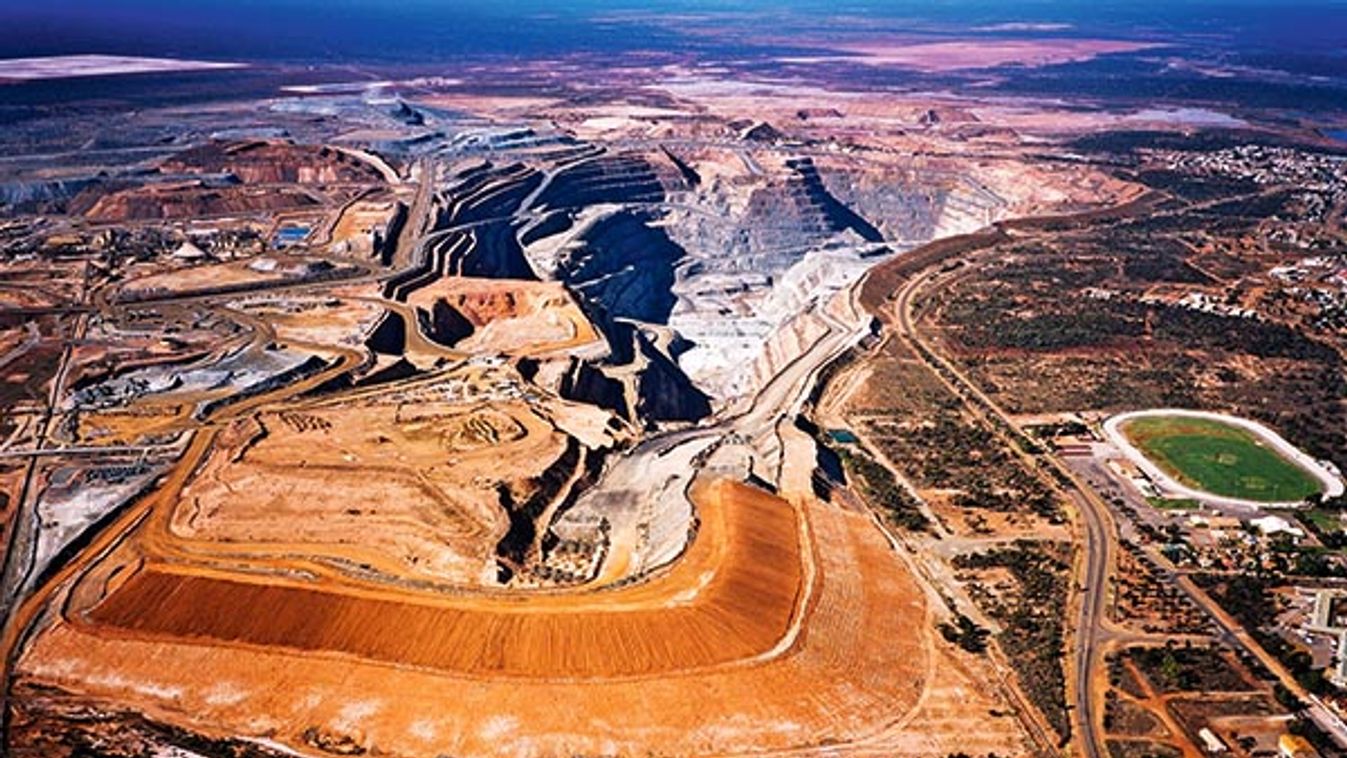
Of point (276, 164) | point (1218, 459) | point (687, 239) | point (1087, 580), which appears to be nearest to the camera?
point (1087, 580)

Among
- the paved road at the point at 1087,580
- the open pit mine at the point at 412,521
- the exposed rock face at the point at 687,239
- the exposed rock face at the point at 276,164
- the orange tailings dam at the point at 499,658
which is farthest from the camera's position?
the exposed rock face at the point at 276,164

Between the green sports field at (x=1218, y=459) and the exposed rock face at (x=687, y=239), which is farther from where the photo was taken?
the exposed rock face at (x=687, y=239)

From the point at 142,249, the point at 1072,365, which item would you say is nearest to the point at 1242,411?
the point at 1072,365

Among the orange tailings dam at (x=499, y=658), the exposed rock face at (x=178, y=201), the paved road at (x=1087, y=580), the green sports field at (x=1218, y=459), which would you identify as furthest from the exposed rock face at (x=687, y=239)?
the orange tailings dam at (x=499, y=658)

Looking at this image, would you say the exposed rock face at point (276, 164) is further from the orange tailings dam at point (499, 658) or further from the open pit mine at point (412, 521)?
the orange tailings dam at point (499, 658)

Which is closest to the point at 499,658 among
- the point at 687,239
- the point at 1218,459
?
the point at 1218,459

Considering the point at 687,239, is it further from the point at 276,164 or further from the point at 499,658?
the point at 499,658
